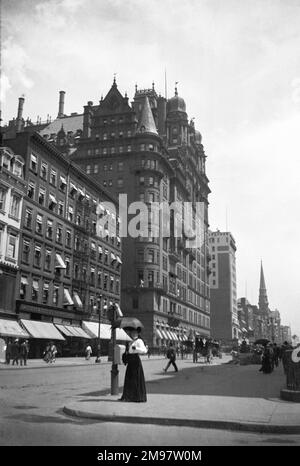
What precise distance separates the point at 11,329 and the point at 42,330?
16.6 ft

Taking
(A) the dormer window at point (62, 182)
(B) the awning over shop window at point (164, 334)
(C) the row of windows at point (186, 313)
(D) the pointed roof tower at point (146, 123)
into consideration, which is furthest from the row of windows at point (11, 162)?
(C) the row of windows at point (186, 313)

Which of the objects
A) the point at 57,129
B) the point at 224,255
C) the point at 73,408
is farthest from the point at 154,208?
the point at 224,255

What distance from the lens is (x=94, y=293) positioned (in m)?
57.8

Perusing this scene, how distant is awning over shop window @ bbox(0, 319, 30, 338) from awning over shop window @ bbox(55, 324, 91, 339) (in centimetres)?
731

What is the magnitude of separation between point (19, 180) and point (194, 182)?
2892 inches

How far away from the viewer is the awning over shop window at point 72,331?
4788 centimetres

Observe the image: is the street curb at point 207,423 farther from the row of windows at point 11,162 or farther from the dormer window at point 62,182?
the dormer window at point 62,182

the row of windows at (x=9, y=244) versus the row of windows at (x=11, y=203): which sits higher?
the row of windows at (x=11, y=203)

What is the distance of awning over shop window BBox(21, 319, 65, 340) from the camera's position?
137 ft

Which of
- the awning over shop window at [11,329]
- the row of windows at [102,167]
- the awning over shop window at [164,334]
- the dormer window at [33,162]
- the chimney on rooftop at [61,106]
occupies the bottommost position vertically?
the awning over shop window at [11,329]

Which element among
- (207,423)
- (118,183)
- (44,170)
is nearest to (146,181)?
(118,183)

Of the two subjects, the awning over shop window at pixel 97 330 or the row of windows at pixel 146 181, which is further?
the row of windows at pixel 146 181

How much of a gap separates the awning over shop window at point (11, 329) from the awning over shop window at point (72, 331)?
288 inches
